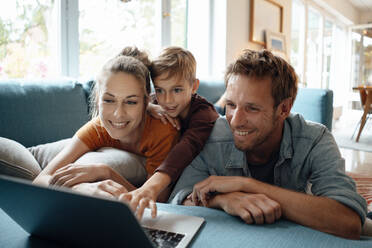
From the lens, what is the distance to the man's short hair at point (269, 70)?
1.15 meters

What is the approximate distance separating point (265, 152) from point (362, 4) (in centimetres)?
1007

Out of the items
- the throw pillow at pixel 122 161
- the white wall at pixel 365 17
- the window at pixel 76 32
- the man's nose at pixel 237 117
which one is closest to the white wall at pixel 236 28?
the window at pixel 76 32

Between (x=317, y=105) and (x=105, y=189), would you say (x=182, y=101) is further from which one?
(x=317, y=105)

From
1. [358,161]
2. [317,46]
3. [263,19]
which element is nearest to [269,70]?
[358,161]

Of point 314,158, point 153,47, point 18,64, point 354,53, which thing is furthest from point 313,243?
point 354,53

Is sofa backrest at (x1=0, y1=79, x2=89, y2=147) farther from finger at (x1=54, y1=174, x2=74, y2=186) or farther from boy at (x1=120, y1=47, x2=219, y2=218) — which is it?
finger at (x1=54, y1=174, x2=74, y2=186)

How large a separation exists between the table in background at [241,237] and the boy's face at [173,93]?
0.84 metres

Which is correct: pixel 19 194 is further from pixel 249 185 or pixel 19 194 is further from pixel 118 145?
pixel 118 145

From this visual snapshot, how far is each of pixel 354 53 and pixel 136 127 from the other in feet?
32.9

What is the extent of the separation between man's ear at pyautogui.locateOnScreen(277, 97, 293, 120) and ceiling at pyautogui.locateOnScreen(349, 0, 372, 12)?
9510 mm

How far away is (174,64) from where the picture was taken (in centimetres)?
151

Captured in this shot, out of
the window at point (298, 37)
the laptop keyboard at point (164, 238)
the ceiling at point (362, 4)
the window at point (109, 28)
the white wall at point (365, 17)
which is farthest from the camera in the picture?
the white wall at point (365, 17)

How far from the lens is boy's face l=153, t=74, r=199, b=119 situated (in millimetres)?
1524

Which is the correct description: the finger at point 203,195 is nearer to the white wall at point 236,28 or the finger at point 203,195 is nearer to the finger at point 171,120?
the finger at point 171,120
